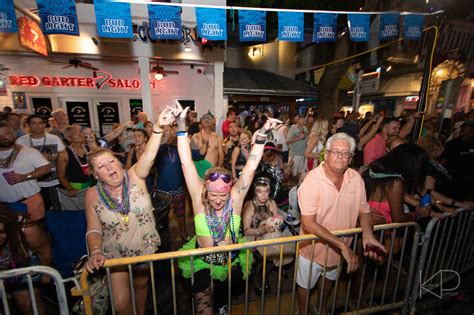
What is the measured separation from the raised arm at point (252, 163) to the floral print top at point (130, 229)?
1.03 m

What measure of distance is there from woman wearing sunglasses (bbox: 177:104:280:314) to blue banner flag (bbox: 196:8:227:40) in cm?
524

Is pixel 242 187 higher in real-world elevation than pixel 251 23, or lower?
lower

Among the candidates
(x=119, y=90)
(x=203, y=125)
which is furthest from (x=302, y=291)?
(x=119, y=90)

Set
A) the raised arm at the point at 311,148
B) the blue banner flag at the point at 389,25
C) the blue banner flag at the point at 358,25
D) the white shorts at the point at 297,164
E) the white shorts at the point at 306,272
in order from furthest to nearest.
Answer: the white shorts at the point at 297,164 < the blue banner flag at the point at 389,25 < the blue banner flag at the point at 358,25 < the raised arm at the point at 311,148 < the white shorts at the point at 306,272

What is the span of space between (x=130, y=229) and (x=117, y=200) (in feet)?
1.13

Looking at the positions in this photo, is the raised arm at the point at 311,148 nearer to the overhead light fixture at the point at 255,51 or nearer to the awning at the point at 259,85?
the awning at the point at 259,85

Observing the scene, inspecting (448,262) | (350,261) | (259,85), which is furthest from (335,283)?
(259,85)

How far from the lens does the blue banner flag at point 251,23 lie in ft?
21.7

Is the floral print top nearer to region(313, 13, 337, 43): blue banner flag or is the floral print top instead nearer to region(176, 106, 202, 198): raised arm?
region(176, 106, 202, 198): raised arm

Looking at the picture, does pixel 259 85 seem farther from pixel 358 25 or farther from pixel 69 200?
pixel 69 200

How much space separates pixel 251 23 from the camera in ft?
21.8

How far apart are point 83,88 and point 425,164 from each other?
11820 mm

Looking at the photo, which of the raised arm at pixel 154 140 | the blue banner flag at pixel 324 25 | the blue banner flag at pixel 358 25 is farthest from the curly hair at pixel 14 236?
the blue banner flag at pixel 358 25

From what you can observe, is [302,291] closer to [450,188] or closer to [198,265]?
[198,265]
